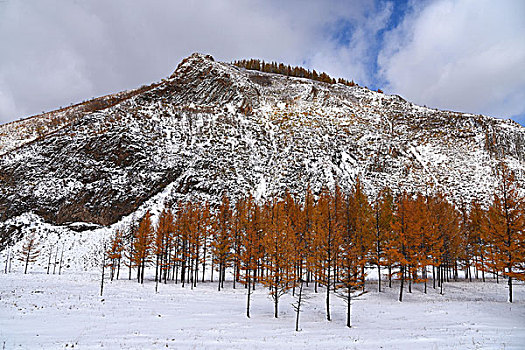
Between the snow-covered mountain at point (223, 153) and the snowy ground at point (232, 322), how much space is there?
119 ft

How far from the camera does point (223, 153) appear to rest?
7625 centimetres

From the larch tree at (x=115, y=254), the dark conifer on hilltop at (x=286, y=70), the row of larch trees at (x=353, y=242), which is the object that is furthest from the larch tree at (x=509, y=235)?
the dark conifer on hilltop at (x=286, y=70)

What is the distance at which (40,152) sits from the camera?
65.8m

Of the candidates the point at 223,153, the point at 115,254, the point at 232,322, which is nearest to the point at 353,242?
the point at 232,322

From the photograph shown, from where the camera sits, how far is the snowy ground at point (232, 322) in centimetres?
1460

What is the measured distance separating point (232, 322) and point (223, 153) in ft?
195

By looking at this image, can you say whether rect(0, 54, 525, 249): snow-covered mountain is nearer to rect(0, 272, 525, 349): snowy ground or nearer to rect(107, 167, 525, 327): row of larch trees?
rect(107, 167, 525, 327): row of larch trees

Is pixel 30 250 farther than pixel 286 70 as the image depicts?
No

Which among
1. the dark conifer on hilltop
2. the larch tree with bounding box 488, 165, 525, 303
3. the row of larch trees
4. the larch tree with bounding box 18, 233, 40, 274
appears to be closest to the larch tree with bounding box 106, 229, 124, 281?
the row of larch trees

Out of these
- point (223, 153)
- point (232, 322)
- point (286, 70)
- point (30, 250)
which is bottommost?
point (232, 322)

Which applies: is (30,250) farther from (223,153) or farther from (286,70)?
(286,70)

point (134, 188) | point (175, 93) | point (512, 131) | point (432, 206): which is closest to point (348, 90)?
point (512, 131)

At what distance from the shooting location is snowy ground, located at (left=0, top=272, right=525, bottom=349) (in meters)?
14.6

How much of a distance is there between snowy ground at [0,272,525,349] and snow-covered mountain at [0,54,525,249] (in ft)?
119
